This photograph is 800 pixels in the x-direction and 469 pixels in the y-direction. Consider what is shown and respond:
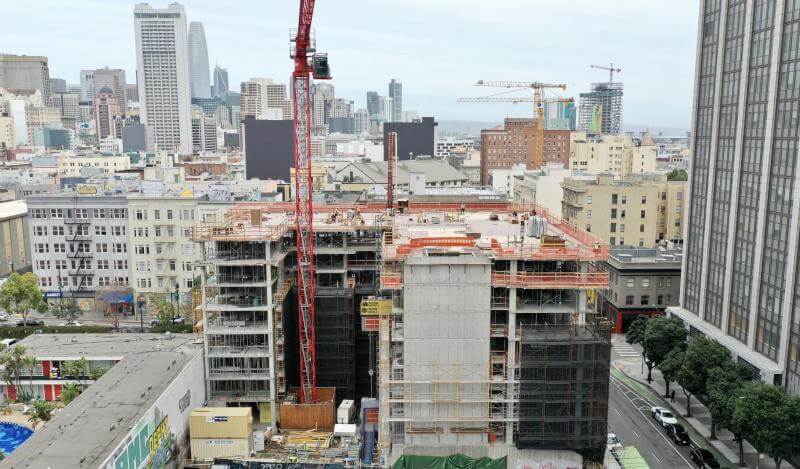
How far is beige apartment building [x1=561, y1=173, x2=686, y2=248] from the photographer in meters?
113

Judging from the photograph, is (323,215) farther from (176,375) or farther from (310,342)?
(176,375)

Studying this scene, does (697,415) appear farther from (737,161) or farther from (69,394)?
(69,394)

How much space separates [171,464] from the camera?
57188mm

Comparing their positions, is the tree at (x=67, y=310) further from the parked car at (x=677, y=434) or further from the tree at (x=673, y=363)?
the parked car at (x=677, y=434)

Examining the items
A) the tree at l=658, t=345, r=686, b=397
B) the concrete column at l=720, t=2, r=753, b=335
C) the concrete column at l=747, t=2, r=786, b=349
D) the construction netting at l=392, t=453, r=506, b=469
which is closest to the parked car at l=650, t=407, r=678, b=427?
the tree at l=658, t=345, r=686, b=397

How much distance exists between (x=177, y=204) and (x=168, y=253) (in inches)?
312

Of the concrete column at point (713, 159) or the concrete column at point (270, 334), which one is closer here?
the concrete column at point (270, 334)

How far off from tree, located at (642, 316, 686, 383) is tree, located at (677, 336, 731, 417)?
737 cm

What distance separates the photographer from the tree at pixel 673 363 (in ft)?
225

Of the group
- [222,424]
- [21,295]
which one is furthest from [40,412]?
[21,295]

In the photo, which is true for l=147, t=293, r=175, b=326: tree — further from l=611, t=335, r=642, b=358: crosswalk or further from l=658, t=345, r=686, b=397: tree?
l=658, t=345, r=686, b=397: tree

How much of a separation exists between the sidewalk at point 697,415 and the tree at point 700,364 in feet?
15.9

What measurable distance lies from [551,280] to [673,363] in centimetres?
2411

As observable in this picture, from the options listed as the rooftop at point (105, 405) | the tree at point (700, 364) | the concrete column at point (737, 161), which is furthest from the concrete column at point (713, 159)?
the rooftop at point (105, 405)
